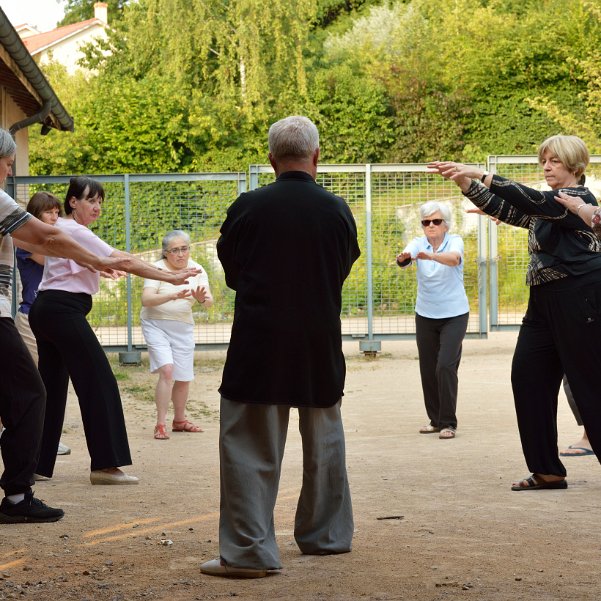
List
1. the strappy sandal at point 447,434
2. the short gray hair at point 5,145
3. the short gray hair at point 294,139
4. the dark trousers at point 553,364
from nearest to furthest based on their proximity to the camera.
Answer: the short gray hair at point 294,139 → the short gray hair at point 5,145 → the dark trousers at point 553,364 → the strappy sandal at point 447,434

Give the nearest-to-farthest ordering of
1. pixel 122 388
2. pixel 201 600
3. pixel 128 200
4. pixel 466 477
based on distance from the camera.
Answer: pixel 201 600 → pixel 466 477 → pixel 122 388 → pixel 128 200

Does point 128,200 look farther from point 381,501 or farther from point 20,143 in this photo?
point 381,501

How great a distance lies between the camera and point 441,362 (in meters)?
9.43

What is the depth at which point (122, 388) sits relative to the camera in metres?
13.5

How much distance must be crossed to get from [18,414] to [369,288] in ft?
35.7

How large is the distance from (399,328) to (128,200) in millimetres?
4116

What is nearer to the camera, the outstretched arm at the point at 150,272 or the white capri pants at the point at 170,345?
the outstretched arm at the point at 150,272

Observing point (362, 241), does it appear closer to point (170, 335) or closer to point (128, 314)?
point (128, 314)

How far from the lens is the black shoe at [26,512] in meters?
5.92

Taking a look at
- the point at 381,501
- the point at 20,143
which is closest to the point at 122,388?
the point at 20,143

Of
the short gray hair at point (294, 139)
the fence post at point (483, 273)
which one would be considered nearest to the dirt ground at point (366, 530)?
the short gray hair at point (294, 139)

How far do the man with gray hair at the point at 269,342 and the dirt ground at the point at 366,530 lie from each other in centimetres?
25

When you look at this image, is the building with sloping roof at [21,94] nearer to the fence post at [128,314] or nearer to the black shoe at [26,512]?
the fence post at [128,314]

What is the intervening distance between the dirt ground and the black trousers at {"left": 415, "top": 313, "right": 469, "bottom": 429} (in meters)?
0.27
